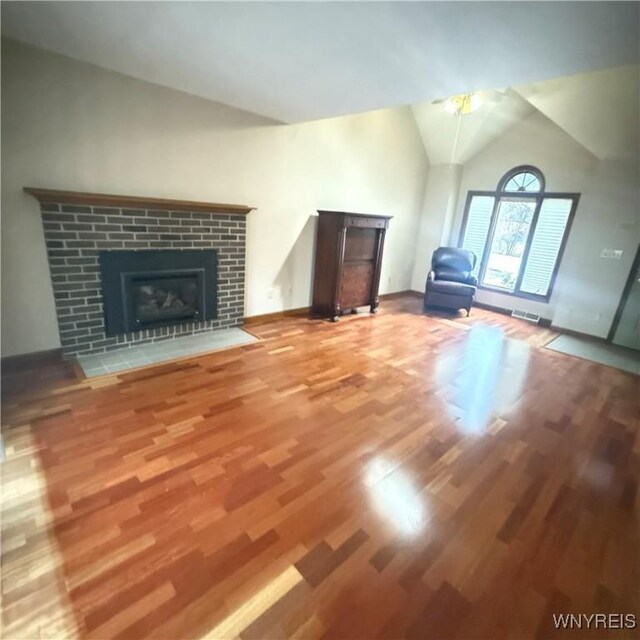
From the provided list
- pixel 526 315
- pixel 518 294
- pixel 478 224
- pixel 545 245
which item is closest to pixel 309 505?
pixel 526 315

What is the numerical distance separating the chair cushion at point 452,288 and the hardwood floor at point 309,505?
7.61 feet

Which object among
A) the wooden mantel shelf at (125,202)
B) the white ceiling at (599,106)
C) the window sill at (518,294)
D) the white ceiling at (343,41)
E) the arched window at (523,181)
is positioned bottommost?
the window sill at (518,294)

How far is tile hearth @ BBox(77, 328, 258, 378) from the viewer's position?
109 inches

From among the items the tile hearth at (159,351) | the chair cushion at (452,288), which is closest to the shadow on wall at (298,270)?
the tile hearth at (159,351)

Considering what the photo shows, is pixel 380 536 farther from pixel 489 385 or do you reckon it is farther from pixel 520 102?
pixel 520 102

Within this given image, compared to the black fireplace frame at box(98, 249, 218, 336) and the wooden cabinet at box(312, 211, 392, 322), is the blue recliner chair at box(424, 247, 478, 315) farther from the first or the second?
the black fireplace frame at box(98, 249, 218, 336)

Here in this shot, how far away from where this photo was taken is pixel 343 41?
1923 millimetres

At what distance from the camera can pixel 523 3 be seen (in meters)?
1.47

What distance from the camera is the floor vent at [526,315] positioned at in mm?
5171

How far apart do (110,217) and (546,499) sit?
143 inches

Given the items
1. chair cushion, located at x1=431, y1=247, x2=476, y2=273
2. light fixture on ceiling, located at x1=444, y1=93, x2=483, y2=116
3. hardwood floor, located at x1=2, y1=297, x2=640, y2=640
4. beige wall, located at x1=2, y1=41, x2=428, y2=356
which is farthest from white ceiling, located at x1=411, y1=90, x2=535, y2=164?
hardwood floor, located at x1=2, y1=297, x2=640, y2=640

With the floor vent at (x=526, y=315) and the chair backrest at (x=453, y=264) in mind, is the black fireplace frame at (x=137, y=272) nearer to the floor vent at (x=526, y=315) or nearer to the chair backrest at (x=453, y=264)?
the chair backrest at (x=453, y=264)

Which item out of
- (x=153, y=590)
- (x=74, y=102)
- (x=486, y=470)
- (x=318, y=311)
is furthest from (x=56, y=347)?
(x=486, y=470)

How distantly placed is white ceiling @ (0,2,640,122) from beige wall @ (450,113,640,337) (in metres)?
3.05
